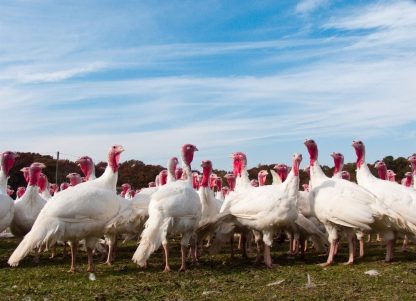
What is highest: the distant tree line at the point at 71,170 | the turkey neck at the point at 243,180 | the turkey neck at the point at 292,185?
the distant tree line at the point at 71,170

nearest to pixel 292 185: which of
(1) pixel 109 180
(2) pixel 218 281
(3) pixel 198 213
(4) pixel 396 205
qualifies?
(3) pixel 198 213

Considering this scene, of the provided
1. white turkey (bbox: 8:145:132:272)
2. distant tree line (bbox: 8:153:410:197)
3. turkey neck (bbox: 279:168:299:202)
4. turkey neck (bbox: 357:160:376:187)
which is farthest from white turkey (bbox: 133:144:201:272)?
distant tree line (bbox: 8:153:410:197)

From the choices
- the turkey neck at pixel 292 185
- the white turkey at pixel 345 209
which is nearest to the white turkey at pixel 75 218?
the turkey neck at pixel 292 185

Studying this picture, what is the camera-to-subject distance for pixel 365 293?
8.10 metres

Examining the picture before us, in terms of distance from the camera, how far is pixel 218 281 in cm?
962

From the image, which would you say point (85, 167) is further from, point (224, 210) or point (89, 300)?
point (89, 300)

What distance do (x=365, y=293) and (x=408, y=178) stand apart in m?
14.1

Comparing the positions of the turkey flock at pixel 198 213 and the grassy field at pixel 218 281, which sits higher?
the turkey flock at pixel 198 213

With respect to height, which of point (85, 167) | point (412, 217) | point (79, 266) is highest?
point (85, 167)

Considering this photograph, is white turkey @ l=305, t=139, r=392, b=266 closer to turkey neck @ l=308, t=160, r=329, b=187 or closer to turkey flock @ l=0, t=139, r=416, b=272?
turkey flock @ l=0, t=139, r=416, b=272

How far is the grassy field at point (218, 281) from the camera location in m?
8.20

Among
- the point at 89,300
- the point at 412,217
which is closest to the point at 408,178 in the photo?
the point at 412,217

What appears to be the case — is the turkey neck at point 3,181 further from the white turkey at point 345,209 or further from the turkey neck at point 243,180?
the white turkey at point 345,209

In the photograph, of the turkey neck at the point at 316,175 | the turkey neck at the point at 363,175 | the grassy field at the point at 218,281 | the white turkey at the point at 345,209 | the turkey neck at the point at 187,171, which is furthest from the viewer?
the turkey neck at the point at 363,175
